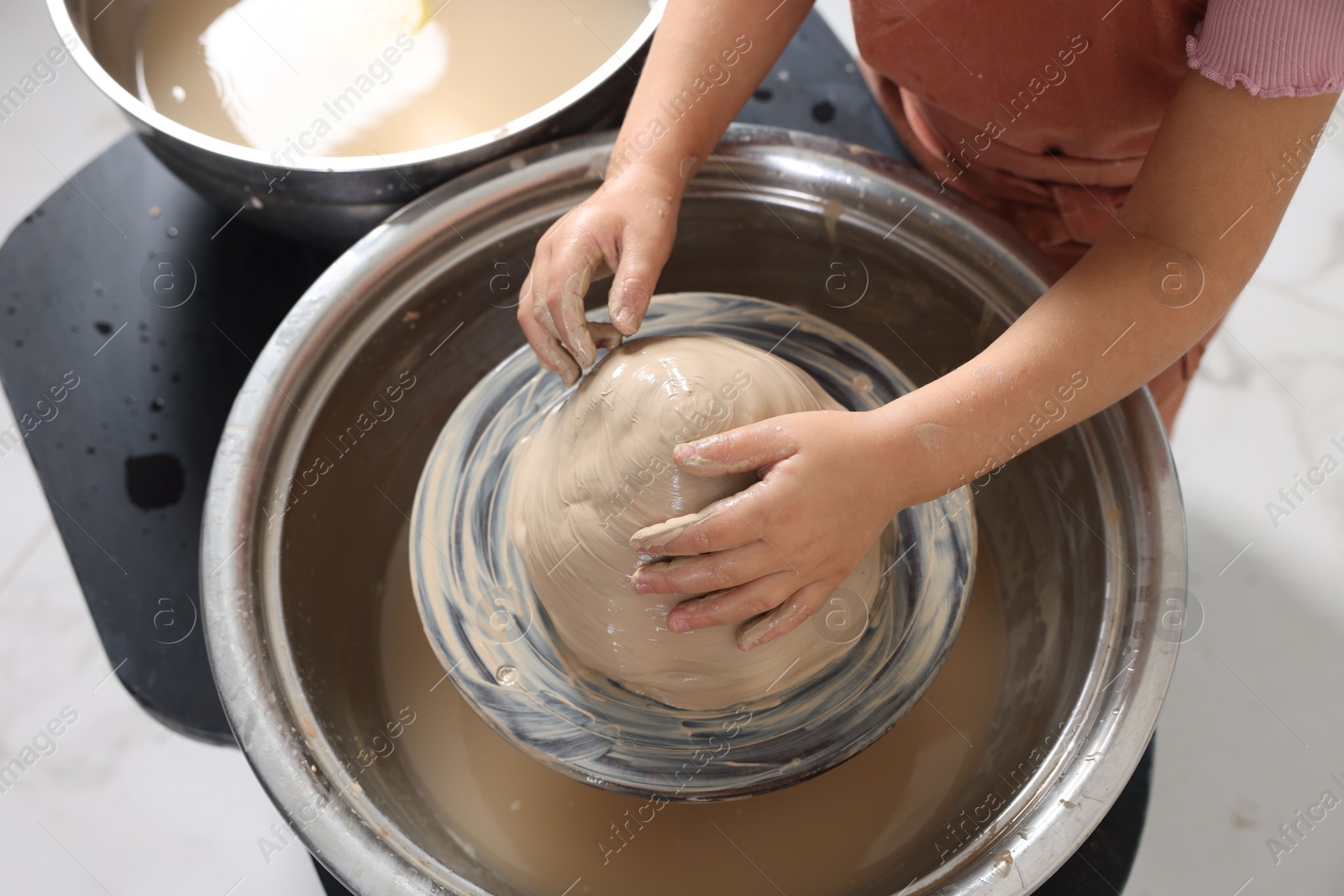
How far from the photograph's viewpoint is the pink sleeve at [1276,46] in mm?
600

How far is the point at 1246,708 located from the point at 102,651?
4.90 feet

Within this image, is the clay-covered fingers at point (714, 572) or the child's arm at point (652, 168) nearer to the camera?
the clay-covered fingers at point (714, 572)

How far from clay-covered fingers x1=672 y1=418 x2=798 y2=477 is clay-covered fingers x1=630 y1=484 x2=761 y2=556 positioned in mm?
22

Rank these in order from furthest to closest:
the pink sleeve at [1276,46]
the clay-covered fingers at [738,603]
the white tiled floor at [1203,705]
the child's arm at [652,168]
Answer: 1. the white tiled floor at [1203,705]
2. the child's arm at [652,168]
3. the clay-covered fingers at [738,603]
4. the pink sleeve at [1276,46]

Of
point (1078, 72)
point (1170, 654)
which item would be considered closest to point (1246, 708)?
point (1170, 654)

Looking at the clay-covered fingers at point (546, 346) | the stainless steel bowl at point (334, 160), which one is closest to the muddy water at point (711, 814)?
the clay-covered fingers at point (546, 346)

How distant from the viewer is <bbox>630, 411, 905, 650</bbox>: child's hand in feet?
2.25

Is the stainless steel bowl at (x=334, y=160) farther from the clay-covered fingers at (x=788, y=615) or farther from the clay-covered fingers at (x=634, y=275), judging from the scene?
the clay-covered fingers at (x=788, y=615)

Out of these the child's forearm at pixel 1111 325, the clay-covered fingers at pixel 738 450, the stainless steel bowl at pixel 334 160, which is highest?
the stainless steel bowl at pixel 334 160

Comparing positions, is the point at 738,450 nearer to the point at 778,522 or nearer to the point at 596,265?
the point at 778,522

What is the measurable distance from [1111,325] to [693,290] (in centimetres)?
53

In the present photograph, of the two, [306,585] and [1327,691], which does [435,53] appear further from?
[1327,691]

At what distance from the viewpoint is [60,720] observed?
1222 mm

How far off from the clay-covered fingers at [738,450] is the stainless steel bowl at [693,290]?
0.35 meters
